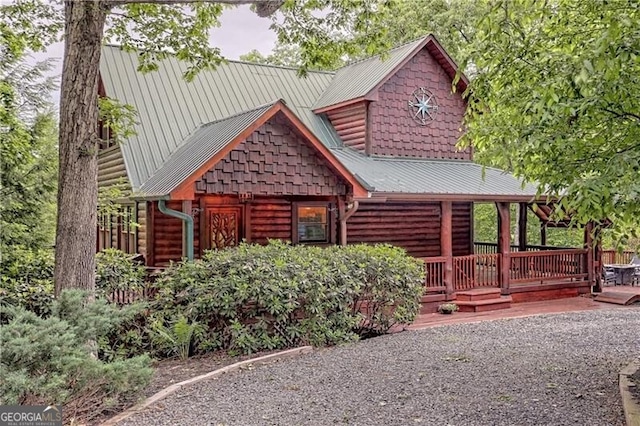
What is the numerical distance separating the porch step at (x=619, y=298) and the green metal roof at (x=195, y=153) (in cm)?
936

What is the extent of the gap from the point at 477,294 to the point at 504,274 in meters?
1.18

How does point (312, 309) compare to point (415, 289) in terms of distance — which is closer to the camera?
point (312, 309)

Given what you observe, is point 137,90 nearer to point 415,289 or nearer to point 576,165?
point 415,289

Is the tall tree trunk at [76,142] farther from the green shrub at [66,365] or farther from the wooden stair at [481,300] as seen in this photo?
the wooden stair at [481,300]

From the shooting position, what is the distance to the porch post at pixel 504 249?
516 inches

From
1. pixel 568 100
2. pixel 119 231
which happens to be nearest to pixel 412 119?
pixel 119 231

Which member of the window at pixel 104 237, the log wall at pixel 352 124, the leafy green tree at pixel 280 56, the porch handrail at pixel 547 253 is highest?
the leafy green tree at pixel 280 56

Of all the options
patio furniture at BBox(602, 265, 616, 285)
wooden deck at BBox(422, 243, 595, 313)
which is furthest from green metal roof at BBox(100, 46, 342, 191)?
patio furniture at BBox(602, 265, 616, 285)

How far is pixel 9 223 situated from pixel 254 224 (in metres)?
5.22

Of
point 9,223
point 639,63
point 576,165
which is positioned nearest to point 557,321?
point 576,165

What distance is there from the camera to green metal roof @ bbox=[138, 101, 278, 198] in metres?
9.65

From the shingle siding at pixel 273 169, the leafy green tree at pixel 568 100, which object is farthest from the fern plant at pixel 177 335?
the leafy green tree at pixel 568 100

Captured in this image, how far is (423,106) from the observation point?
15344mm

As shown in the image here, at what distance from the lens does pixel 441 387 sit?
19.4ft
